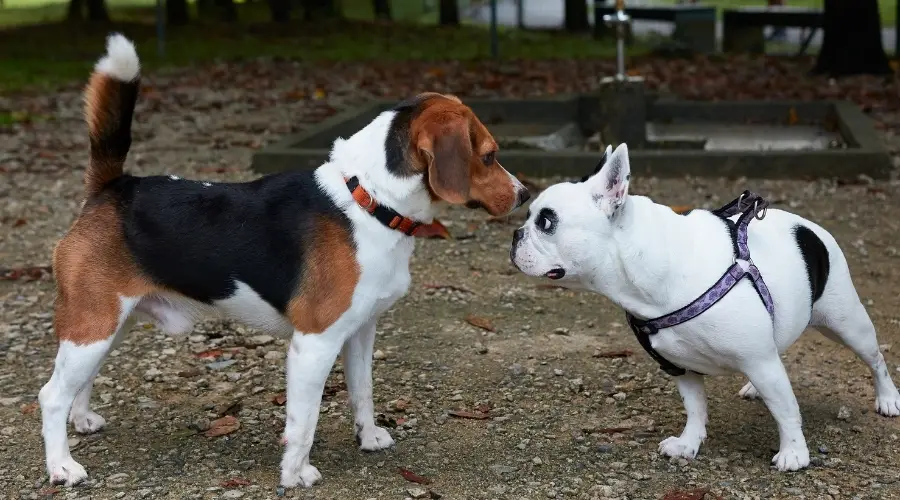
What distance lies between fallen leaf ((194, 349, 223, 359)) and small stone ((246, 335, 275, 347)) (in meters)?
0.21

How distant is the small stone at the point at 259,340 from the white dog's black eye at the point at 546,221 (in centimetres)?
255

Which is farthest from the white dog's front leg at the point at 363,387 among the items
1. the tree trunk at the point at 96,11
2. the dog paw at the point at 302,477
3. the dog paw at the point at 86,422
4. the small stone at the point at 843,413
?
the tree trunk at the point at 96,11

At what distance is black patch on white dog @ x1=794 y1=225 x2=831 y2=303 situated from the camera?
15.7 ft

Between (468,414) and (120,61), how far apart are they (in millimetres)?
2257

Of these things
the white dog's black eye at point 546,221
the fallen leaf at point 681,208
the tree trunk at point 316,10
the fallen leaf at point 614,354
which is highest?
the white dog's black eye at point 546,221

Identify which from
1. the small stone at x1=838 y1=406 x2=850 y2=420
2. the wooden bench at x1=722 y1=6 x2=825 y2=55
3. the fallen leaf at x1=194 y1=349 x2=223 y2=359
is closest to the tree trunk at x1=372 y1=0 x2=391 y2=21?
the wooden bench at x1=722 y1=6 x2=825 y2=55

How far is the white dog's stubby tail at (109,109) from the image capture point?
15.5 feet

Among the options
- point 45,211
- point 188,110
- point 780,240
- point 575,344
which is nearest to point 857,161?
point 575,344

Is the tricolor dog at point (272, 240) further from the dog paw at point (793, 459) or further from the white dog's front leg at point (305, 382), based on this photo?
the dog paw at point (793, 459)

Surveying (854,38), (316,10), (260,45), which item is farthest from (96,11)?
(854,38)

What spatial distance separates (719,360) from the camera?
4598 millimetres

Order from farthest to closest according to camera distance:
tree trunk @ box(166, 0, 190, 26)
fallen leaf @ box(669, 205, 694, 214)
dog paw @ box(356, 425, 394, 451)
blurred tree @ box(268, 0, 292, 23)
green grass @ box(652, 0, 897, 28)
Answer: green grass @ box(652, 0, 897, 28) < blurred tree @ box(268, 0, 292, 23) < tree trunk @ box(166, 0, 190, 26) < fallen leaf @ box(669, 205, 694, 214) < dog paw @ box(356, 425, 394, 451)

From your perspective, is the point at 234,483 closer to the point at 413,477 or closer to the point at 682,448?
the point at 413,477

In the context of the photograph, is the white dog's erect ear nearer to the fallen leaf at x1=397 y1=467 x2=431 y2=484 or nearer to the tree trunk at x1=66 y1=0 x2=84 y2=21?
the fallen leaf at x1=397 y1=467 x2=431 y2=484
